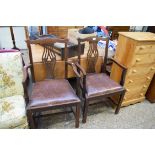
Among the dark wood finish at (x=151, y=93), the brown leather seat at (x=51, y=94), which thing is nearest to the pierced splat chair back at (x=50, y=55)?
the brown leather seat at (x=51, y=94)

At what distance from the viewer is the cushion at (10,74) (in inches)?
56.4

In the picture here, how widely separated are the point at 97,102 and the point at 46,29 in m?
2.72

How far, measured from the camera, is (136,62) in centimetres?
175

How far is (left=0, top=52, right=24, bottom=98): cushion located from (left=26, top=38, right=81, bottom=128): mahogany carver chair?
18 cm

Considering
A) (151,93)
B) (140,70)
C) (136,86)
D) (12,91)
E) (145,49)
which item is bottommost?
(151,93)

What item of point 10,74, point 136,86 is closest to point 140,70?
point 136,86

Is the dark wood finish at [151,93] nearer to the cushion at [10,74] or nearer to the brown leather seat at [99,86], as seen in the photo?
the brown leather seat at [99,86]

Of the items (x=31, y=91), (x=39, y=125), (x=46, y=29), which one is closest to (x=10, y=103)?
(x=31, y=91)

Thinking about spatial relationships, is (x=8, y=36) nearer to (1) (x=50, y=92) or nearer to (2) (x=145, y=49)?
(1) (x=50, y=92)

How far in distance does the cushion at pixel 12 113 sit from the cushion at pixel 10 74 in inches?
4.4

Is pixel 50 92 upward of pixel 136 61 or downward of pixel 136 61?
downward

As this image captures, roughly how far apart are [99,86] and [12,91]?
939mm

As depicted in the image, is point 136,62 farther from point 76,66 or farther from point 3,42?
point 3,42

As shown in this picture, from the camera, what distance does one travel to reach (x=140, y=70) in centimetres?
187
